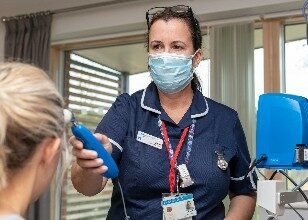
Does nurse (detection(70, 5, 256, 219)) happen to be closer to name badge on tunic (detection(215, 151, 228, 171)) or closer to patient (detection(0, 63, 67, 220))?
name badge on tunic (detection(215, 151, 228, 171))

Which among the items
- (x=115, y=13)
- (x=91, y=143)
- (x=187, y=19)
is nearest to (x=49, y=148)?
(x=91, y=143)

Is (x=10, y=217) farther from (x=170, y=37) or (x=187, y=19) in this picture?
(x=187, y=19)

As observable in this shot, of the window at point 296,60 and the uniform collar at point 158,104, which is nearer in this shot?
the uniform collar at point 158,104

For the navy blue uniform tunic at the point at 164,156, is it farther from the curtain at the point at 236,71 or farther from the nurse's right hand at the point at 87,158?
the curtain at the point at 236,71

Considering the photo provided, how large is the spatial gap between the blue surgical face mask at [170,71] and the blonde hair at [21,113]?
78 centimetres

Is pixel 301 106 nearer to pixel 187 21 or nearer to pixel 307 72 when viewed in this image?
pixel 187 21

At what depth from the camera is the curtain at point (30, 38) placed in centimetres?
368

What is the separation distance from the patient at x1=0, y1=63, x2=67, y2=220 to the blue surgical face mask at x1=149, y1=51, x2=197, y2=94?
29.9 inches

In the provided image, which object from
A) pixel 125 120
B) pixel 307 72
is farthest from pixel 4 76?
pixel 307 72

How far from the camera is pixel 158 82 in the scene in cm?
172

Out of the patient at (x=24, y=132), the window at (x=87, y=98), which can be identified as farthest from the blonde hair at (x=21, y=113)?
the window at (x=87, y=98)

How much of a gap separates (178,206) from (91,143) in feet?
1.49

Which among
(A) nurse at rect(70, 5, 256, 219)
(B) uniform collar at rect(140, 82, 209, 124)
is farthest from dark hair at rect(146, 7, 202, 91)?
(B) uniform collar at rect(140, 82, 209, 124)

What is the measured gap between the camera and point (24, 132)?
3.04 ft
